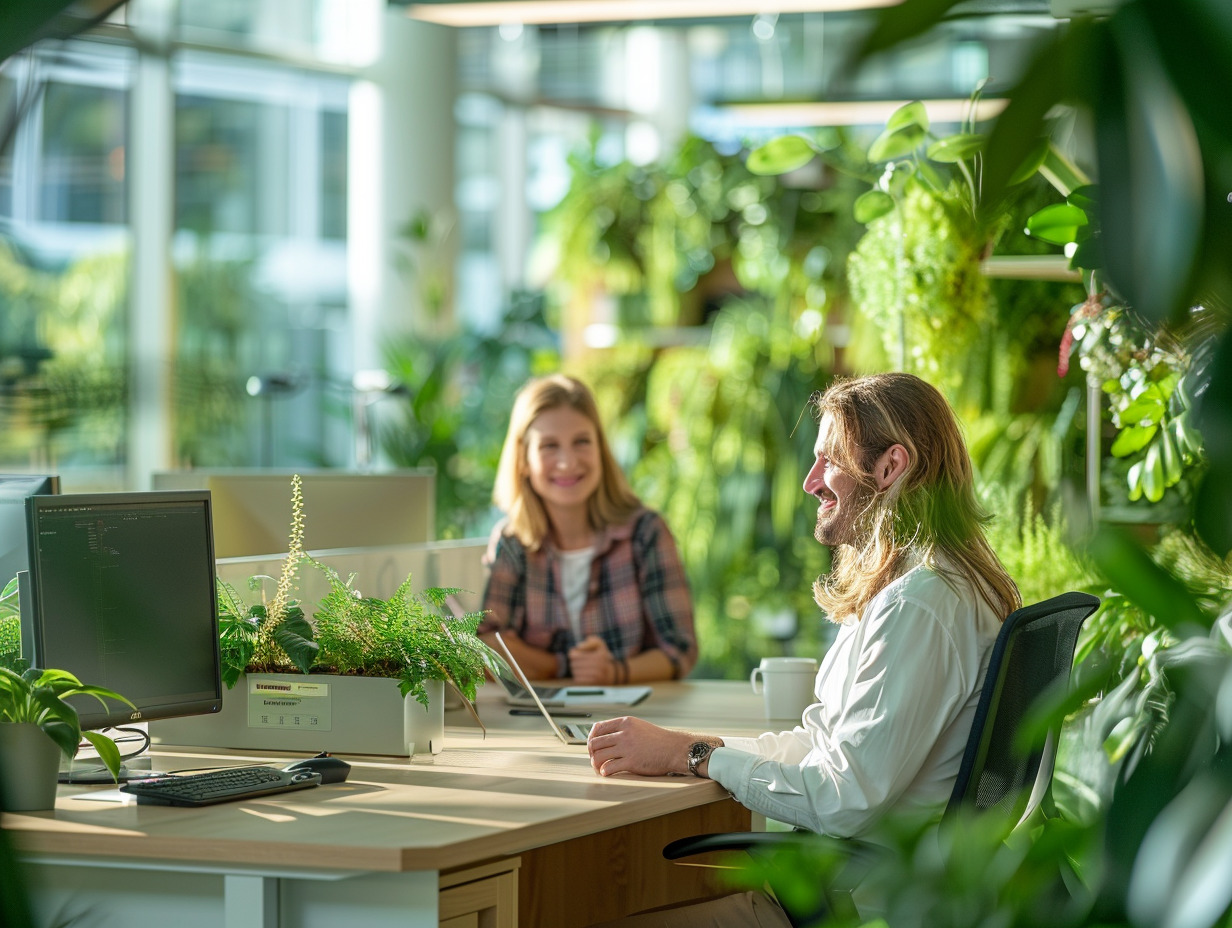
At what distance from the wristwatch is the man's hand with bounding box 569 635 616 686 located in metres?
0.94

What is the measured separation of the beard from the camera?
85.3 inches

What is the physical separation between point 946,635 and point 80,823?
115cm

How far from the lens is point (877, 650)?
1.92m

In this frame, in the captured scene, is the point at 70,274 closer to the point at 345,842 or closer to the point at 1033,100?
the point at 345,842

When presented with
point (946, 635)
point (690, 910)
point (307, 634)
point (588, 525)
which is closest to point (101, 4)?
point (946, 635)

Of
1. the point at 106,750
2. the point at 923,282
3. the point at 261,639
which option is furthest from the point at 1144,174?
the point at 923,282

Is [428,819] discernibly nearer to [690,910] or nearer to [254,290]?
[690,910]

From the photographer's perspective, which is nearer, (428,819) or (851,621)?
(428,819)

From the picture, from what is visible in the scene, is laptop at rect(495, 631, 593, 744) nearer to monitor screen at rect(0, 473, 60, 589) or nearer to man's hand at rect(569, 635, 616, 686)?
man's hand at rect(569, 635, 616, 686)

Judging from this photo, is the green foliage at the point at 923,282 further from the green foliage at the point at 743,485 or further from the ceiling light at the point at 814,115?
the ceiling light at the point at 814,115

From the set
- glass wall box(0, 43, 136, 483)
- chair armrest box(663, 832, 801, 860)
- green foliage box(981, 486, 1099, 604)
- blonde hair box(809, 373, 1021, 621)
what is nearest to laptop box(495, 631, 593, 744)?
chair armrest box(663, 832, 801, 860)

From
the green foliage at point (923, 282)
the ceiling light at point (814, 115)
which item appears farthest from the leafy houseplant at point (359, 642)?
the ceiling light at point (814, 115)

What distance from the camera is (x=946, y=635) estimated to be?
1.92 meters

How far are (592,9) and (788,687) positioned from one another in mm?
2632
